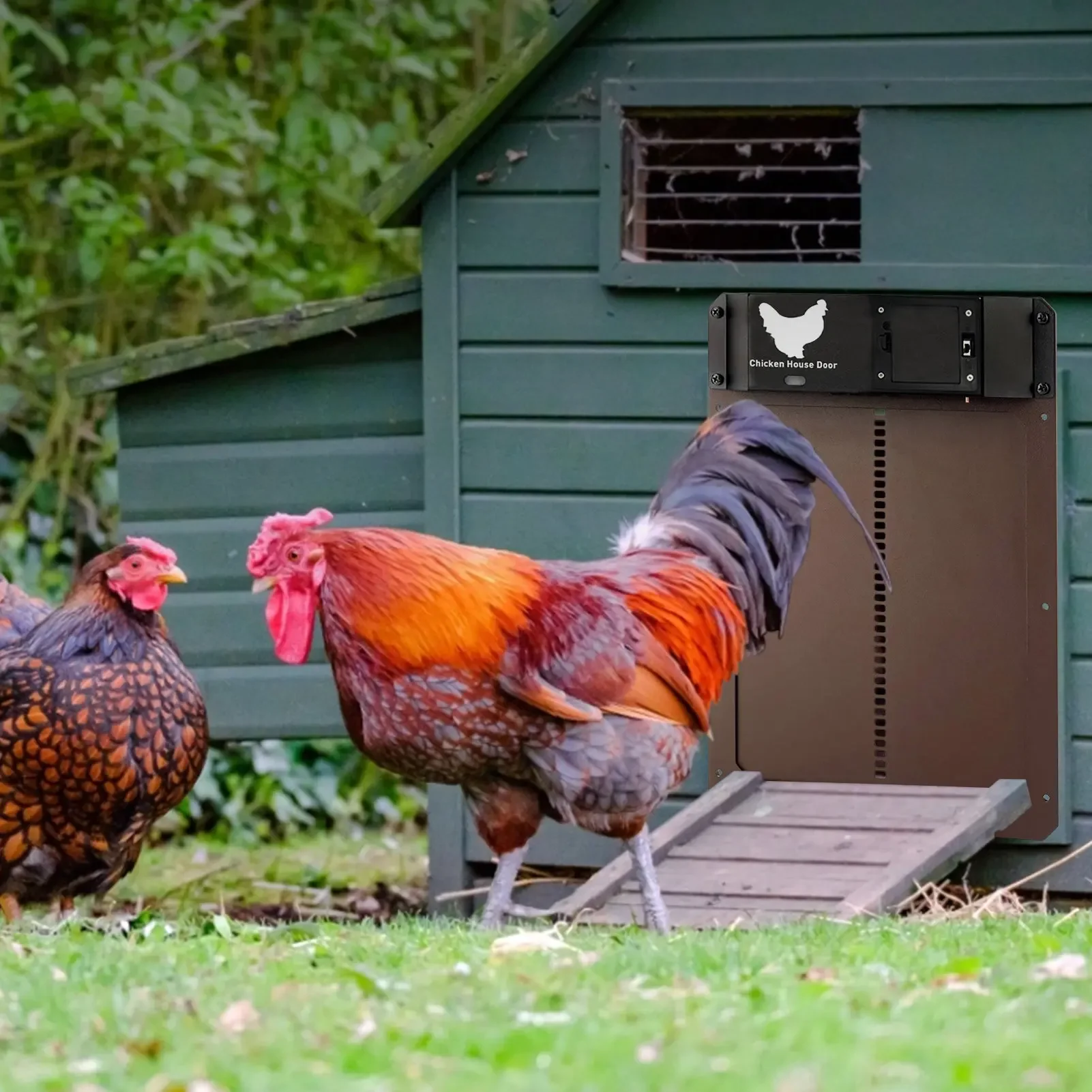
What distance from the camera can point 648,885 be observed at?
5.93 m

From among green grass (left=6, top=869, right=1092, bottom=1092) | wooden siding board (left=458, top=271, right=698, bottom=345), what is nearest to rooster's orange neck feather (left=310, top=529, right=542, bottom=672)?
green grass (left=6, top=869, right=1092, bottom=1092)

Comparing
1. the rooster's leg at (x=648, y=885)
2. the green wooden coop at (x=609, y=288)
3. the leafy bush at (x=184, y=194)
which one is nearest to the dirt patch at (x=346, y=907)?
the green wooden coop at (x=609, y=288)

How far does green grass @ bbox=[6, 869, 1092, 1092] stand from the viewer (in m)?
3.46

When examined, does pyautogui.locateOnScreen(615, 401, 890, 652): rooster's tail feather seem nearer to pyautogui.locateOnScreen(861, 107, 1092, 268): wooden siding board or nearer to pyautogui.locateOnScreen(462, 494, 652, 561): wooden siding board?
pyautogui.locateOnScreen(462, 494, 652, 561): wooden siding board

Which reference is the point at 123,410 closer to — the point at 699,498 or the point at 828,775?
the point at 699,498

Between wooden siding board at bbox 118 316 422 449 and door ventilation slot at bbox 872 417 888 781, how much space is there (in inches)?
73.3

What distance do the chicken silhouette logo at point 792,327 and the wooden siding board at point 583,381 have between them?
30 centimetres

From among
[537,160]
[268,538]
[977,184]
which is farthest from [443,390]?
[977,184]

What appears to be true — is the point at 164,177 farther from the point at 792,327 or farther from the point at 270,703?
the point at 792,327

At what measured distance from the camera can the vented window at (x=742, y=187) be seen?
7.45 metres

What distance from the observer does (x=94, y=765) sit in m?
5.91

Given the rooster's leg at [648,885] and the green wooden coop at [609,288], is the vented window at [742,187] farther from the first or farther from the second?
the rooster's leg at [648,885]

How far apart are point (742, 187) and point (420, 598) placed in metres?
3.14

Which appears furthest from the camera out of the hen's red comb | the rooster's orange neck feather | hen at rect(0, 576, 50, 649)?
hen at rect(0, 576, 50, 649)
